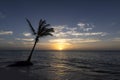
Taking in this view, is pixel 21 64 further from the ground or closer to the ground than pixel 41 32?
closer to the ground

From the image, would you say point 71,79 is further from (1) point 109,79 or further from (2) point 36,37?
(2) point 36,37

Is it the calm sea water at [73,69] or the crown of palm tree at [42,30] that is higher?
the crown of palm tree at [42,30]

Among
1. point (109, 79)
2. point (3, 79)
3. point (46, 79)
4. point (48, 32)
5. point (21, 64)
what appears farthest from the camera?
point (48, 32)

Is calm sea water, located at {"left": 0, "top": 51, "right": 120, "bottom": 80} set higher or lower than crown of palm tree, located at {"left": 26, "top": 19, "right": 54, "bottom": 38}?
lower

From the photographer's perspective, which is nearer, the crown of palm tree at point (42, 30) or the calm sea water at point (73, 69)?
the calm sea water at point (73, 69)

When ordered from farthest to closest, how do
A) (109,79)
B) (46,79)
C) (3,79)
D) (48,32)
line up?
(48,32)
(109,79)
(46,79)
(3,79)

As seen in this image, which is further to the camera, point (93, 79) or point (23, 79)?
point (93, 79)

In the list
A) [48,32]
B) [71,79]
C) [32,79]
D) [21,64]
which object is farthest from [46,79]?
[48,32]

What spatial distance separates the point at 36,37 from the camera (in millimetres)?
34562

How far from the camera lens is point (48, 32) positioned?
3488cm

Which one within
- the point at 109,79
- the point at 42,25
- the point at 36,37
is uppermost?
the point at 42,25

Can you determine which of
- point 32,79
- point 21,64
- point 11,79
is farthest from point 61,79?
point 21,64

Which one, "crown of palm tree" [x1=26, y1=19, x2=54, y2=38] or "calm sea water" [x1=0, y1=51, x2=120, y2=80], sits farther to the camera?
"crown of palm tree" [x1=26, y1=19, x2=54, y2=38]

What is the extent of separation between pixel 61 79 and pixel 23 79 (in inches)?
184
